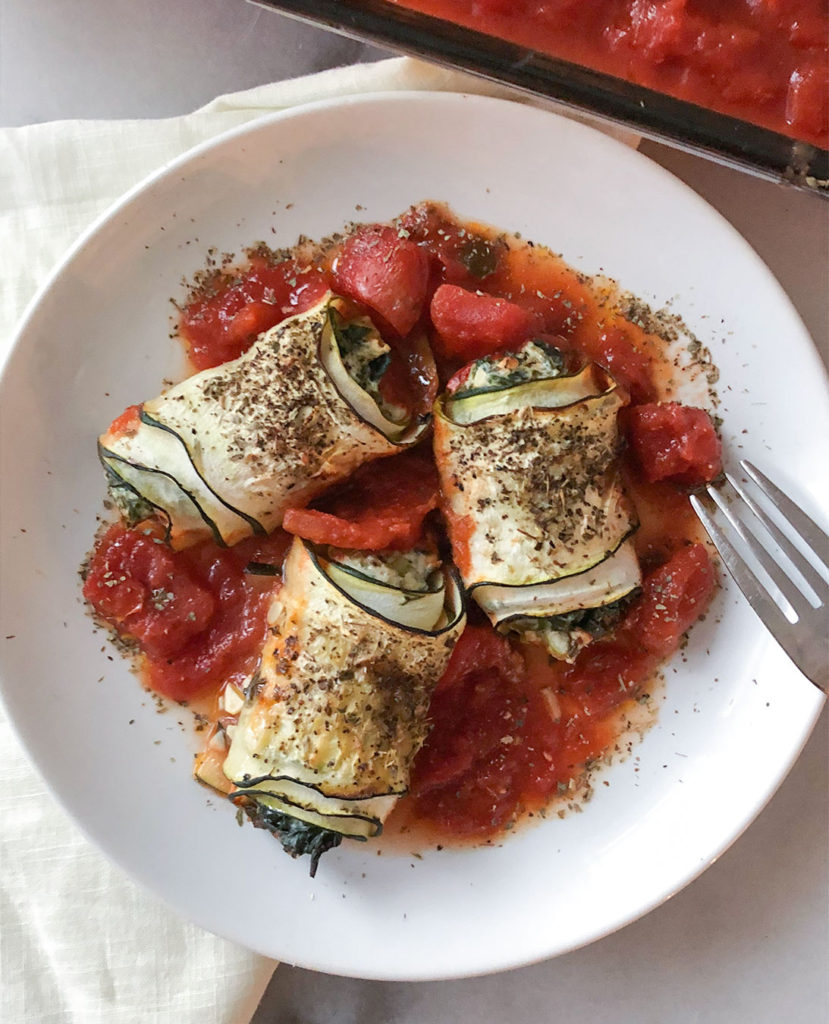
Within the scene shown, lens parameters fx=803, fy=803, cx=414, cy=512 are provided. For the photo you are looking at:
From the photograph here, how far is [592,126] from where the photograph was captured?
6.72 feet

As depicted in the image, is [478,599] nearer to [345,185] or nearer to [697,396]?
[697,396]

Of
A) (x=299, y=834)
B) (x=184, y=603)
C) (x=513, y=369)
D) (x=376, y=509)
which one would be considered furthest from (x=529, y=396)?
(x=299, y=834)

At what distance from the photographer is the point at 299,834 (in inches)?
80.0

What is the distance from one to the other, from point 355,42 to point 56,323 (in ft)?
3.83

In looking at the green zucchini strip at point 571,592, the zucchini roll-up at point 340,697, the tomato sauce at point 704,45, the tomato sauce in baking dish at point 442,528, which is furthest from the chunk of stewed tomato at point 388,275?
the green zucchini strip at point 571,592

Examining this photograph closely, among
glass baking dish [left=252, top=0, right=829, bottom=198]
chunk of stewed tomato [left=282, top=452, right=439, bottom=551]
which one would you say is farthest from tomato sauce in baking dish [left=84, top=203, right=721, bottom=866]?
glass baking dish [left=252, top=0, right=829, bottom=198]

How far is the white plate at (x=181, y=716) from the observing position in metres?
2.01

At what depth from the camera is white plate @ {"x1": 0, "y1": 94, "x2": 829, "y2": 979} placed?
201 centimetres

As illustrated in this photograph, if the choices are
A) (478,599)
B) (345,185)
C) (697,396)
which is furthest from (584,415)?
(345,185)

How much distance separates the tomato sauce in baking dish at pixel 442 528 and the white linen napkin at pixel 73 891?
1.51 feet

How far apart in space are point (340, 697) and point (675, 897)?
4.14 feet

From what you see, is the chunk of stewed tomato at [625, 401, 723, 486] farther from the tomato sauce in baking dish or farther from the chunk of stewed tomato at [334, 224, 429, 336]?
the chunk of stewed tomato at [334, 224, 429, 336]

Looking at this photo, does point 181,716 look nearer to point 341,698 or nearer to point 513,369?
point 341,698

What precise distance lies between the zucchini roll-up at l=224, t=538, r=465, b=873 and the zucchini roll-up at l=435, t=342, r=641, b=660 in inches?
7.6
